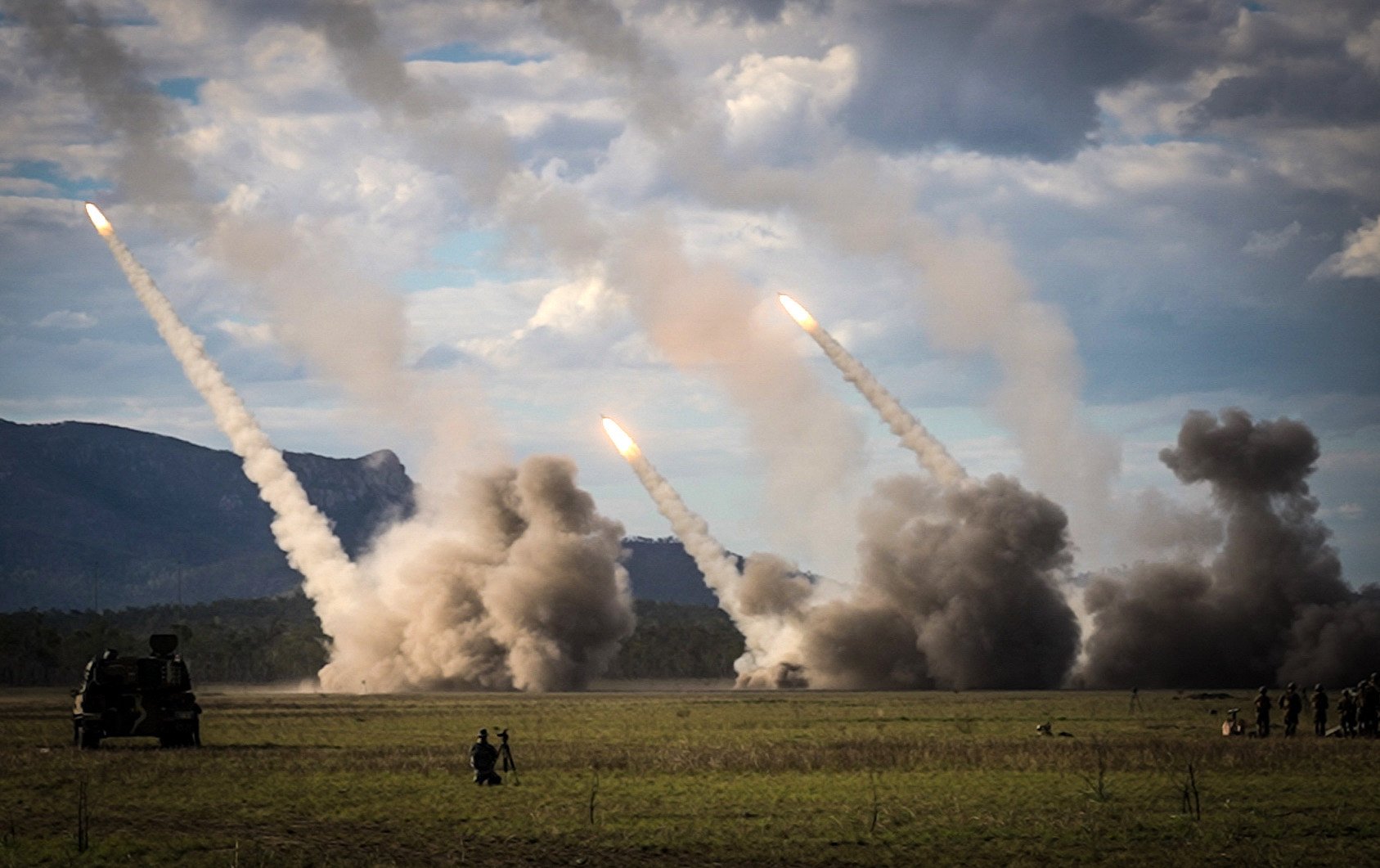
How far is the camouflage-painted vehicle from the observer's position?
47.2m

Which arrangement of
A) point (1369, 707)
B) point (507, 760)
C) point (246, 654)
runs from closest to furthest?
point (507, 760)
point (1369, 707)
point (246, 654)

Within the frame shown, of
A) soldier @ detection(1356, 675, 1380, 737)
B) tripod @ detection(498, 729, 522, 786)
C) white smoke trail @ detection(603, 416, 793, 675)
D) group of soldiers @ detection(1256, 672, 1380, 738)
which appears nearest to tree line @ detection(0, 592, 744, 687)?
white smoke trail @ detection(603, 416, 793, 675)

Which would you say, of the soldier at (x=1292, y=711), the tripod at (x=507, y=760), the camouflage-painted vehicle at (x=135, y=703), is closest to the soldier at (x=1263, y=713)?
the soldier at (x=1292, y=711)

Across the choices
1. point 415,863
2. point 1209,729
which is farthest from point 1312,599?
point 415,863

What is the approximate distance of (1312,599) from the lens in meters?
92.0

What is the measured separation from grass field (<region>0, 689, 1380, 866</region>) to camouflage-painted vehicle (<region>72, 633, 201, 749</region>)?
3.00ft

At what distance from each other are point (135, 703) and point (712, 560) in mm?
51187

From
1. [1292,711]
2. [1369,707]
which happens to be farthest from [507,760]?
[1369,707]

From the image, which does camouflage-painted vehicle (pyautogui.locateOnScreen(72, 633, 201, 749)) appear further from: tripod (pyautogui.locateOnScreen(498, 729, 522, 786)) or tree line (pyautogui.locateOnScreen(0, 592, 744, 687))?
tree line (pyautogui.locateOnScreen(0, 592, 744, 687))

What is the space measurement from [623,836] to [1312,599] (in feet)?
236

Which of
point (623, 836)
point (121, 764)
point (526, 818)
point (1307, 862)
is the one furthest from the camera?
point (121, 764)

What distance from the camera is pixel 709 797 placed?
33.9m

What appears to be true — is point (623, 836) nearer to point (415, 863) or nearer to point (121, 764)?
point (415, 863)

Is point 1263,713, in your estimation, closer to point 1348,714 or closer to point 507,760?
point 1348,714
